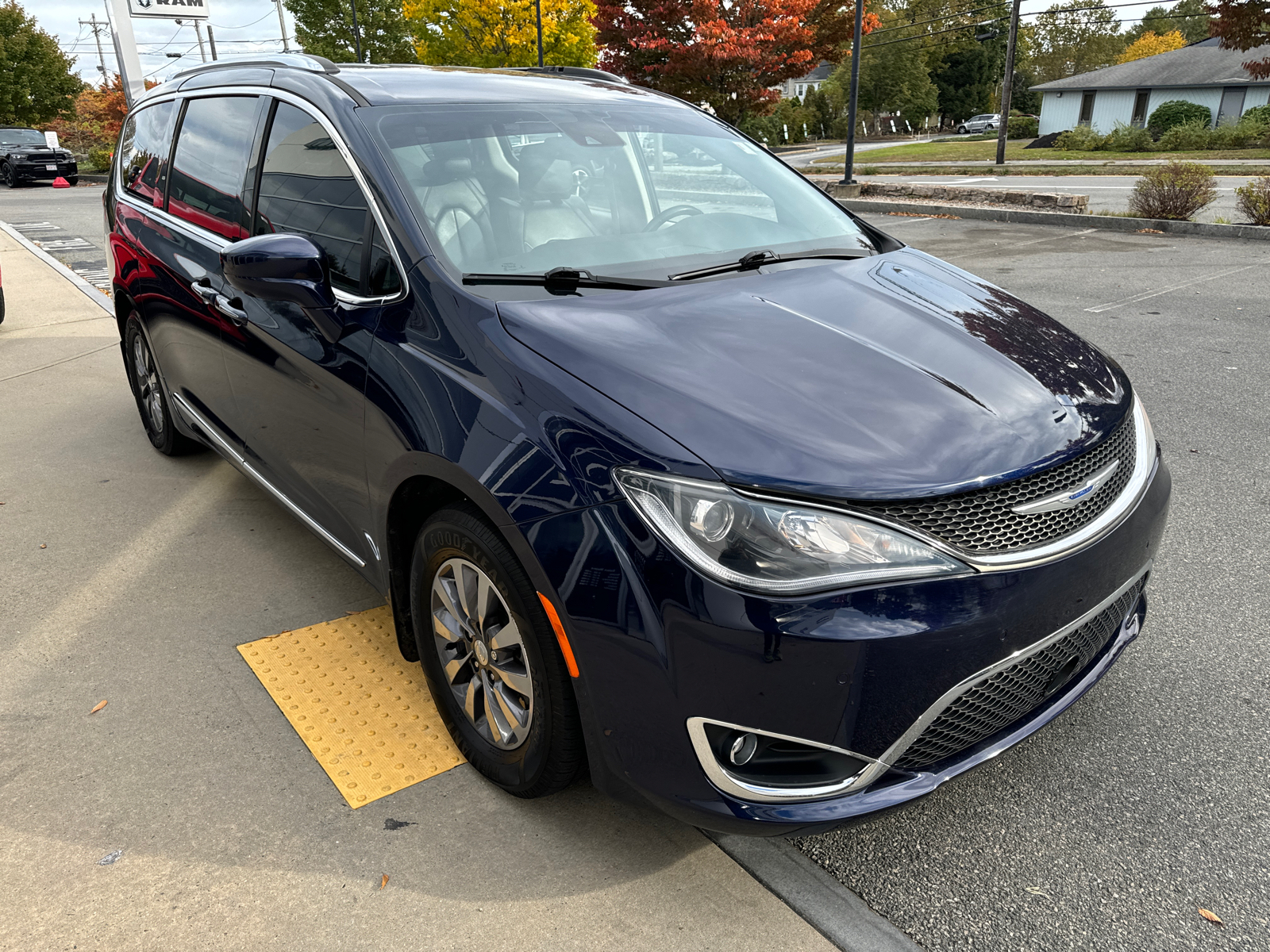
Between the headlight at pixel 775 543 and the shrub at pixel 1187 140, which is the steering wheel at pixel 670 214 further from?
the shrub at pixel 1187 140

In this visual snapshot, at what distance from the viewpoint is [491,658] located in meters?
2.33

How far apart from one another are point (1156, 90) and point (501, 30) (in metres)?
36.5

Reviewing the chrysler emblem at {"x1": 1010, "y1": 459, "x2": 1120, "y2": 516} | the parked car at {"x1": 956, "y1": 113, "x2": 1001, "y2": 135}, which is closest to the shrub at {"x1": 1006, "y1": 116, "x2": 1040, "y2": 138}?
the parked car at {"x1": 956, "y1": 113, "x2": 1001, "y2": 135}

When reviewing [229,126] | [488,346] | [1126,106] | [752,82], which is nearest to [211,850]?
[488,346]

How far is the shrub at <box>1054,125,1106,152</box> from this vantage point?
3538 centimetres

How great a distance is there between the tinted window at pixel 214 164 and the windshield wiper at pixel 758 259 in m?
1.67

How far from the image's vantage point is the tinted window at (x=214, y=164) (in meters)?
3.36

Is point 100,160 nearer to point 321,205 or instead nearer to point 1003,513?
point 321,205

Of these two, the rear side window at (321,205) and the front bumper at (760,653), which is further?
the rear side window at (321,205)

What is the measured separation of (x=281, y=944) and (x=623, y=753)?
860 mm

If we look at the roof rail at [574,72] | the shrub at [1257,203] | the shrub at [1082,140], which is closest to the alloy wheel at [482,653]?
the roof rail at [574,72]

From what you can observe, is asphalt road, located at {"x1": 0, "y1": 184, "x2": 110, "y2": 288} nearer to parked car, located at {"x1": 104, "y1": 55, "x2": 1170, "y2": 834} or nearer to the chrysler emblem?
parked car, located at {"x1": 104, "y1": 55, "x2": 1170, "y2": 834}

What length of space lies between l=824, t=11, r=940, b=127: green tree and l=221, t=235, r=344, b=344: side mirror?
6875 cm

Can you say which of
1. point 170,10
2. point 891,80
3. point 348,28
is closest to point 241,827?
point 170,10
